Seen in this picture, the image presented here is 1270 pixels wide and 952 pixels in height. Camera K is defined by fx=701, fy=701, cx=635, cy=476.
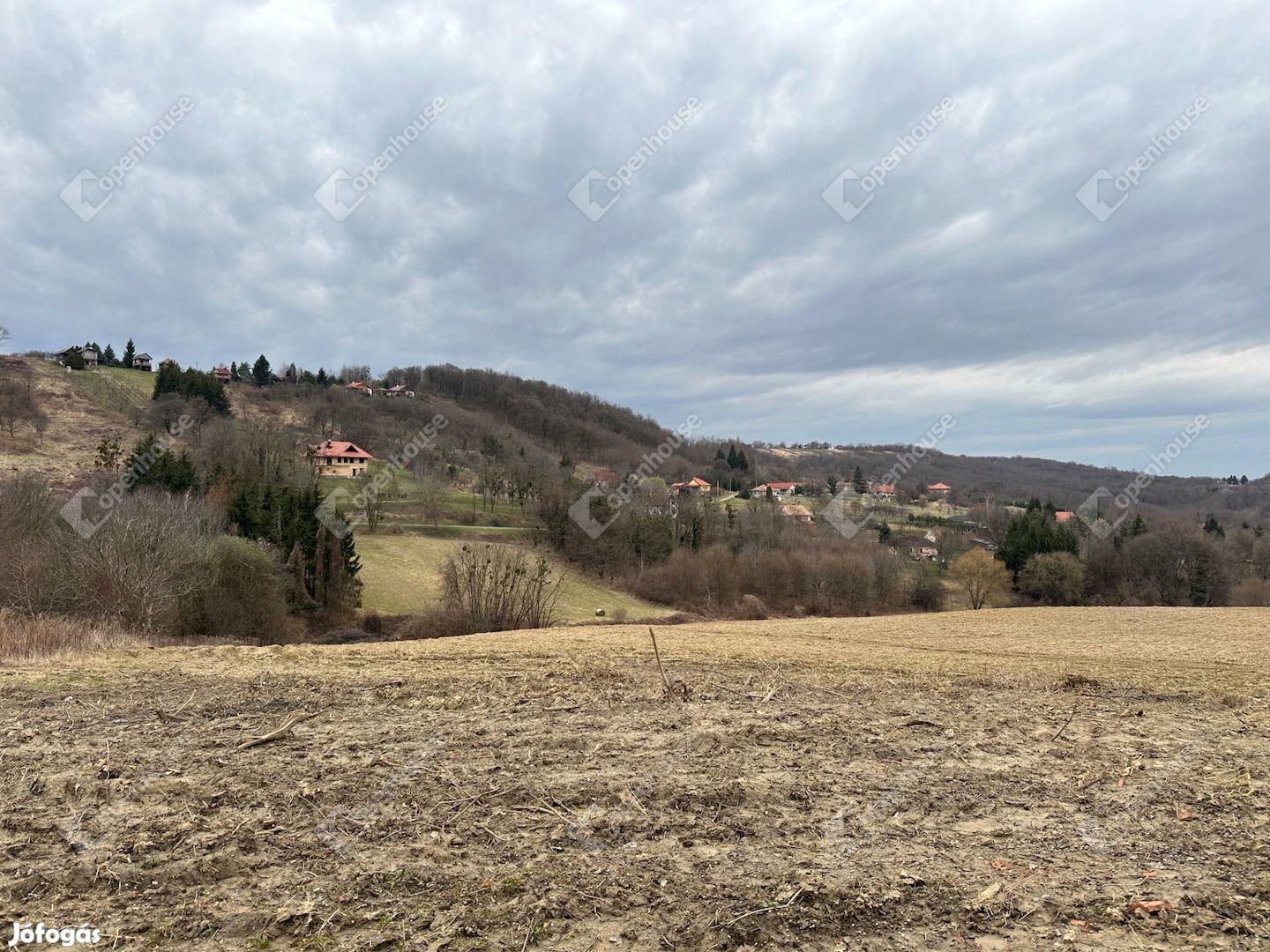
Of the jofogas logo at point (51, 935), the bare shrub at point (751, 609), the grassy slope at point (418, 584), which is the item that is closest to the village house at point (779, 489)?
the bare shrub at point (751, 609)

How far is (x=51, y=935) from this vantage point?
3512mm

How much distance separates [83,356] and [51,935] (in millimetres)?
151611

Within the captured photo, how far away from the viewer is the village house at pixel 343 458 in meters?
87.8

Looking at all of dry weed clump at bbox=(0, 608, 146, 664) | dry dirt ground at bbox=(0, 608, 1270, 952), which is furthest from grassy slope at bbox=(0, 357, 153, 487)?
dry dirt ground at bbox=(0, 608, 1270, 952)

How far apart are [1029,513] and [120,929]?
84.4 m

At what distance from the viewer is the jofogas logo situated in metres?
3.43

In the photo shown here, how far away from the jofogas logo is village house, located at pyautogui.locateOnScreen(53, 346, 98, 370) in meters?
144

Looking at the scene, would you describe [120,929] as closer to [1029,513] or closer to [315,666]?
[315,666]

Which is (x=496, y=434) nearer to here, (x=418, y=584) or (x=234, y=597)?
(x=418, y=584)

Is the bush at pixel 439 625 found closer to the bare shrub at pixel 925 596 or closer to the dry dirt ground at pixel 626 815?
the dry dirt ground at pixel 626 815

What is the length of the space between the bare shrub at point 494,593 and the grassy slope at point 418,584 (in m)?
6.01

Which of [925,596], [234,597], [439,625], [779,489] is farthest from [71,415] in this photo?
[779,489]

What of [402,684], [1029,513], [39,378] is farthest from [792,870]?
[39,378]

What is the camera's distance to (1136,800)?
5305 millimetres
